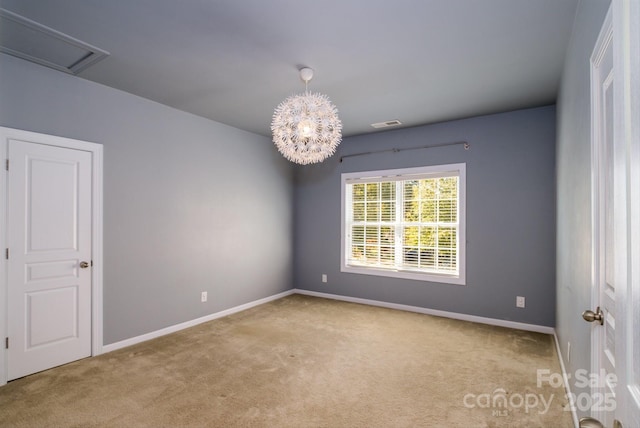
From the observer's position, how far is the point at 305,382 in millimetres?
2635

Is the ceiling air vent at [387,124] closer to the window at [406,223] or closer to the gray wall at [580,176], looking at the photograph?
the window at [406,223]

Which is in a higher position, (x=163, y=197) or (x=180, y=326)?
(x=163, y=197)

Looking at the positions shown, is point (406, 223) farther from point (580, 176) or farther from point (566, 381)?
point (580, 176)

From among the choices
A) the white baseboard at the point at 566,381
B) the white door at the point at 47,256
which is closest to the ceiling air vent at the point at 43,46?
the white door at the point at 47,256

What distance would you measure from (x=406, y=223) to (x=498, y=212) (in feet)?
4.01

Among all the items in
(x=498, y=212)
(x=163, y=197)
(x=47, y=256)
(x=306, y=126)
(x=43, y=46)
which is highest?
(x=43, y=46)

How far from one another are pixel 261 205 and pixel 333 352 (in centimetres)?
269

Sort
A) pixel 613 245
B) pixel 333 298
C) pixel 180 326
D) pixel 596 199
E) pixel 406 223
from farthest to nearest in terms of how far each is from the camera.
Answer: pixel 333 298 < pixel 406 223 < pixel 180 326 < pixel 596 199 < pixel 613 245

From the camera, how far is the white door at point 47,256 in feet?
8.79

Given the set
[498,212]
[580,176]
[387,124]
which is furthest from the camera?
[387,124]

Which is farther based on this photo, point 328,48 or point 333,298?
point 333,298

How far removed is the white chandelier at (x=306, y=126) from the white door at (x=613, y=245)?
163cm

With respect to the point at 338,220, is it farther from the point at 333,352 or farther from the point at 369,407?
the point at 369,407

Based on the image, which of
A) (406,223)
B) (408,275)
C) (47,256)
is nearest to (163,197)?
(47,256)
